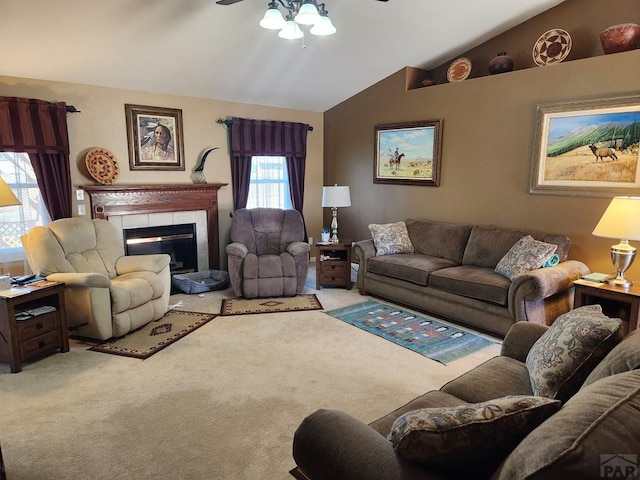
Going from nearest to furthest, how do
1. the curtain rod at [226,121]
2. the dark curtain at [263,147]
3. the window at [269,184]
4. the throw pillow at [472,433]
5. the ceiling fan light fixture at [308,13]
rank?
1. the throw pillow at [472,433]
2. the ceiling fan light fixture at [308,13]
3. the curtain rod at [226,121]
4. the dark curtain at [263,147]
5. the window at [269,184]

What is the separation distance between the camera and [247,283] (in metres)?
4.85

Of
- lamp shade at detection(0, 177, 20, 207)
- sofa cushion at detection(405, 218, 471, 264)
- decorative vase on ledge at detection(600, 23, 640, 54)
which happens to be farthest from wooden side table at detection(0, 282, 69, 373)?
decorative vase on ledge at detection(600, 23, 640, 54)

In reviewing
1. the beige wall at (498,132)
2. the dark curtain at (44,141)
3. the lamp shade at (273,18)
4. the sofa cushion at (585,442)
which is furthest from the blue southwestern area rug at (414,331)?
the dark curtain at (44,141)

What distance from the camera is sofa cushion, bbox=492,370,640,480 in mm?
905

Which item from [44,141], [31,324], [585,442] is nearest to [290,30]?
[44,141]

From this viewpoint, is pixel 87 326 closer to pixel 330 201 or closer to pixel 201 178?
pixel 201 178

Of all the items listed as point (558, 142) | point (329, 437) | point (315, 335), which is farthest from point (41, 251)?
point (558, 142)

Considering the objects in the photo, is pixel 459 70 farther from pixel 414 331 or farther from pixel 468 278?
pixel 414 331

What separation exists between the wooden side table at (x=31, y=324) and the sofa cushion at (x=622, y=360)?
359 cm

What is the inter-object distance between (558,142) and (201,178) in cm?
411

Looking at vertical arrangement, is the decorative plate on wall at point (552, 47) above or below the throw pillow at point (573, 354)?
above

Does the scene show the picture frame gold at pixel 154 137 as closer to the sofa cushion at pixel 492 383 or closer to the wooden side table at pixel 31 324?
the wooden side table at pixel 31 324

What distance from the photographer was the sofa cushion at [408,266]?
4.38 m

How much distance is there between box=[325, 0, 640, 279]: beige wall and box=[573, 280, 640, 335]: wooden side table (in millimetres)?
559
